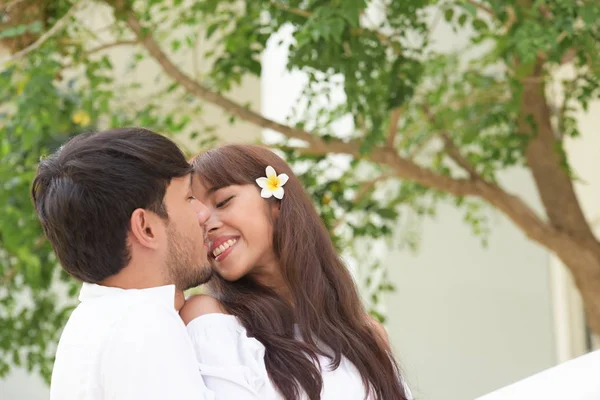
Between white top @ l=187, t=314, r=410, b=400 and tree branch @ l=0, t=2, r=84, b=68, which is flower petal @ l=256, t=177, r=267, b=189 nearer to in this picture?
white top @ l=187, t=314, r=410, b=400

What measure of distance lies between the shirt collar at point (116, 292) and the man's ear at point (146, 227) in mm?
76

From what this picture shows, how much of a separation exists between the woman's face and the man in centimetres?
40

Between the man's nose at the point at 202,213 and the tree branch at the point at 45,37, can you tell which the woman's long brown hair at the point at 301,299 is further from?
the tree branch at the point at 45,37

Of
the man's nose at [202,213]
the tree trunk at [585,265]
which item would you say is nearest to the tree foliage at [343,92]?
the tree trunk at [585,265]

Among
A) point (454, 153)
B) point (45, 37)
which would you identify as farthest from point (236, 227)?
point (454, 153)

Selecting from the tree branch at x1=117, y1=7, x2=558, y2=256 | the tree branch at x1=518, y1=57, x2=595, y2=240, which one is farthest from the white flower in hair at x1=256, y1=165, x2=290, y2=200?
the tree branch at x1=518, y1=57, x2=595, y2=240

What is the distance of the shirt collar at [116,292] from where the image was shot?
170 centimetres

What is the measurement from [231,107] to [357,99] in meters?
0.81

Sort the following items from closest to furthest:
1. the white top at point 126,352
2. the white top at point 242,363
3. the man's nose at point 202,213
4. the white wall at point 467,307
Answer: the white top at point 126,352, the white top at point 242,363, the man's nose at point 202,213, the white wall at point 467,307

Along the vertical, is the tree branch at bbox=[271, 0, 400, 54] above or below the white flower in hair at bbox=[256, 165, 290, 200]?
above

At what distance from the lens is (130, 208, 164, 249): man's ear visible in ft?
5.59

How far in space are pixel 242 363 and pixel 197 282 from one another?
20cm

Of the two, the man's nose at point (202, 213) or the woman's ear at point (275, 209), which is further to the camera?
the woman's ear at point (275, 209)

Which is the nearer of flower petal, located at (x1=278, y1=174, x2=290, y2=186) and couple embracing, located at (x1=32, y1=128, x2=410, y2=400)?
couple embracing, located at (x1=32, y1=128, x2=410, y2=400)
